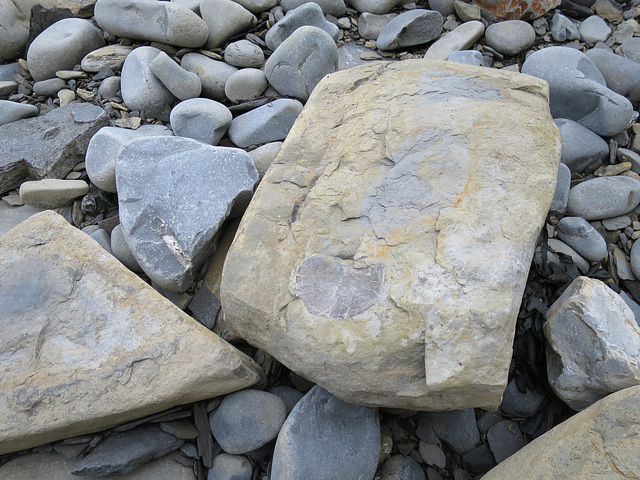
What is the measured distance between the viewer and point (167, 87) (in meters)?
2.73

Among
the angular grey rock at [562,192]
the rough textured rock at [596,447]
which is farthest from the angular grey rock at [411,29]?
the rough textured rock at [596,447]

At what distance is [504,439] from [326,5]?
2.74 meters

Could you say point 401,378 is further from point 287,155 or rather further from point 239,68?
point 239,68

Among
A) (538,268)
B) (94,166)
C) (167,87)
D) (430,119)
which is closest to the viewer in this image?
(430,119)

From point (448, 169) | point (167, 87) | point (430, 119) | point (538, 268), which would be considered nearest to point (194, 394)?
point (448, 169)

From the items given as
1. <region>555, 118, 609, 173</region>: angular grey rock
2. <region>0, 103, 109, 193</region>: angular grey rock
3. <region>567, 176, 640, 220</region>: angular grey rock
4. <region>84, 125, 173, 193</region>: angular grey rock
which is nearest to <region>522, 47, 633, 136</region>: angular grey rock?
<region>555, 118, 609, 173</region>: angular grey rock

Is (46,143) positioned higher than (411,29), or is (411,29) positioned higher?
(411,29)

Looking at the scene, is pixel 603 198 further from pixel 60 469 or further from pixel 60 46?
pixel 60 46

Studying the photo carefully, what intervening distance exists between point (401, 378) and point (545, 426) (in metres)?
0.79

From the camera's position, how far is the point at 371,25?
3.28 m

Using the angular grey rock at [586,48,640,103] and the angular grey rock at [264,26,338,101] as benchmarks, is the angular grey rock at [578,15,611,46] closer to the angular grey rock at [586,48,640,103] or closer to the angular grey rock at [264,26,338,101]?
the angular grey rock at [586,48,640,103]

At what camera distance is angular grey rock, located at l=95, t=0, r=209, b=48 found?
2.87 meters

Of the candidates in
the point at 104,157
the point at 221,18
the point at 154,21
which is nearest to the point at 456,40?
the point at 221,18

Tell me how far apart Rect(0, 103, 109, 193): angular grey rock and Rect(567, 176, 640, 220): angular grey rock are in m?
→ 2.39
